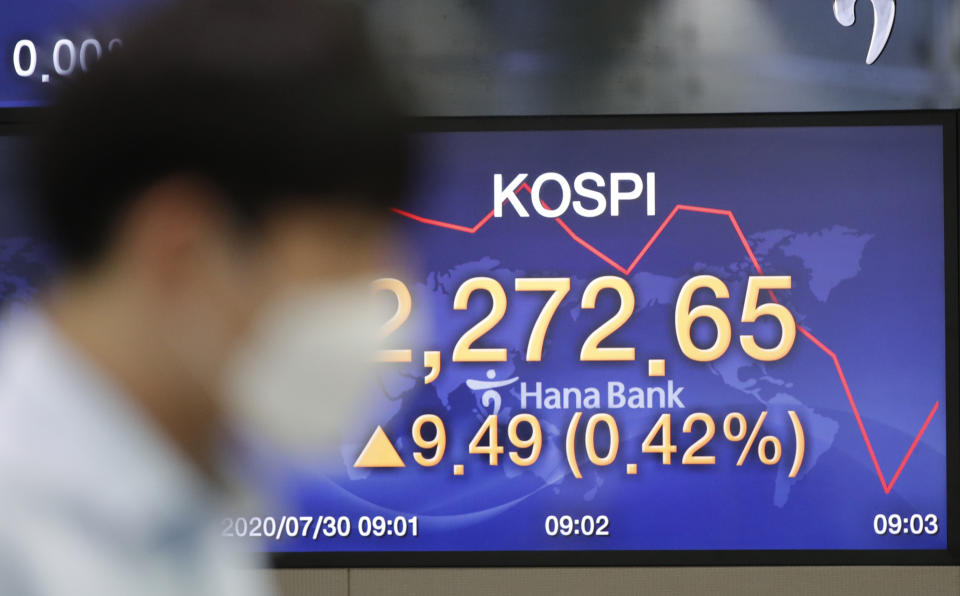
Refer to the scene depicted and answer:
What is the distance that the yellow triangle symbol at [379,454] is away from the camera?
181 inches

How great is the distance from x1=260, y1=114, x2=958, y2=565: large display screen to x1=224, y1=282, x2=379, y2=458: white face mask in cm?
349

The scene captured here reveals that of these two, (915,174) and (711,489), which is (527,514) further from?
(915,174)

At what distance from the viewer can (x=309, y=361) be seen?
100 centimetres

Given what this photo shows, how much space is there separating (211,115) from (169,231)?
9cm

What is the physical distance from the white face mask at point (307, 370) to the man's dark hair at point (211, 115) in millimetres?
103

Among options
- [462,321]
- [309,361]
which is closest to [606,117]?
[462,321]

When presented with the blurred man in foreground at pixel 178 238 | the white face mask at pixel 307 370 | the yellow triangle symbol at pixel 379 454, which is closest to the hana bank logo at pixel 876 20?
the yellow triangle symbol at pixel 379 454

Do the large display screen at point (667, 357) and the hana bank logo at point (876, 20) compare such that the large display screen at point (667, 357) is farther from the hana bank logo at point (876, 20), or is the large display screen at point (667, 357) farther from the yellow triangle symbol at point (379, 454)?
the hana bank logo at point (876, 20)

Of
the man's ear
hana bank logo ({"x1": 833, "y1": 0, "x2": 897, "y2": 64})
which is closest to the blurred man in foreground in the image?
the man's ear

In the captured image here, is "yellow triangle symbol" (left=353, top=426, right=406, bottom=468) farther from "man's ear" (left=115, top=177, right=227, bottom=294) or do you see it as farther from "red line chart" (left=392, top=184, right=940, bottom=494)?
"man's ear" (left=115, top=177, right=227, bottom=294)

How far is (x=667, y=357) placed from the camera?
15.0ft

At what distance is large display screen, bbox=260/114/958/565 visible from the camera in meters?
4.55

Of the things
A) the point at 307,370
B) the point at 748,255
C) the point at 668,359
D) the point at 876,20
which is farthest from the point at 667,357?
the point at 307,370

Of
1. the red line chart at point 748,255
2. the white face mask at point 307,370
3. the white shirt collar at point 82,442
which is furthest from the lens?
the red line chart at point 748,255
